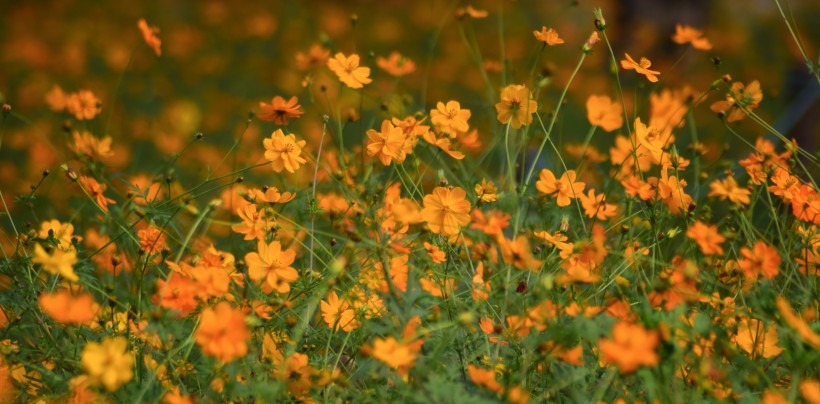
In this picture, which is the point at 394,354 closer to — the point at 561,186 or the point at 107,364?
the point at 107,364

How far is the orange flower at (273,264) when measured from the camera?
1096 mm

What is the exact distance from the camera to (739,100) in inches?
51.5

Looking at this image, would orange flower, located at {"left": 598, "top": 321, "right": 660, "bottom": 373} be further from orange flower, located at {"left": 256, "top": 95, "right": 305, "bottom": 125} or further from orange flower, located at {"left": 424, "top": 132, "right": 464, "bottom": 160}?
orange flower, located at {"left": 256, "top": 95, "right": 305, "bottom": 125}

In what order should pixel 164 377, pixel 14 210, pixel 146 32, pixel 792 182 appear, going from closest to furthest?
pixel 164 377, pixel 792 182, pixel 146 32, pixel 14 210

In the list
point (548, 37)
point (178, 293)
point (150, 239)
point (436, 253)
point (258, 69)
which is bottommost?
point (258, 69)

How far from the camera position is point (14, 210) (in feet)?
8.96

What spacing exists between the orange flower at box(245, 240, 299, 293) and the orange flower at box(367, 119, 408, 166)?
0.70 ft

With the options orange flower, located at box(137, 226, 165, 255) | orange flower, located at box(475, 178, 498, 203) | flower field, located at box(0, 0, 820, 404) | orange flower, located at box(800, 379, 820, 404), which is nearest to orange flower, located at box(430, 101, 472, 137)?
flower field, located at box(0, 0, 820, 404)

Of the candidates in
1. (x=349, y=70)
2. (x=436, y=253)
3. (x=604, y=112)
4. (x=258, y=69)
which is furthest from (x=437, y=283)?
(x=258, y=69)

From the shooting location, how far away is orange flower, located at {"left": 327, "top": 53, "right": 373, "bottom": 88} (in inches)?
55.2

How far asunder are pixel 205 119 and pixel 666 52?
224 centimetres

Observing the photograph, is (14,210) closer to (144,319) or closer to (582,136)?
(144,319)

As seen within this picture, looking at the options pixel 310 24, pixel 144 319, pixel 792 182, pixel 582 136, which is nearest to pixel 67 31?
pixel 310 24

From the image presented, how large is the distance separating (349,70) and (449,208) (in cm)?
42
